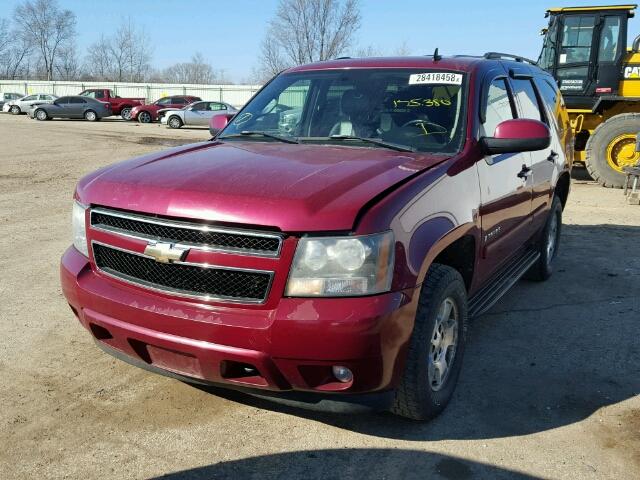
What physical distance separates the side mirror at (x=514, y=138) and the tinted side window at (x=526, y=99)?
98 cm

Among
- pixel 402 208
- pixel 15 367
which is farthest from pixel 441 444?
pixel 15 367

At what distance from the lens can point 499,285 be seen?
4.18 metres

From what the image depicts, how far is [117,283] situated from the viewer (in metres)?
2.87

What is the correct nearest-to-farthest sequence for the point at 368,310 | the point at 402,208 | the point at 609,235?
the point at 368,310 < the point at 402,208 < the point at 609,235

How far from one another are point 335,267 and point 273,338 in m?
0.40

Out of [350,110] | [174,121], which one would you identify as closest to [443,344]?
[350,110]

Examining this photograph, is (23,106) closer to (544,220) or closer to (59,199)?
(59,199)

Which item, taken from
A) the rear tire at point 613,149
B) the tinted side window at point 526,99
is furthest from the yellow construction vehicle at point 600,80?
the tinted side window at point 526,99

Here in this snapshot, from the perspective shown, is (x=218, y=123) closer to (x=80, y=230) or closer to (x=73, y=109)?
(x=80, y=230)

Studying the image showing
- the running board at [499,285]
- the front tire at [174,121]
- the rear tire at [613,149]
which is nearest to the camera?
the running board at [499,285]

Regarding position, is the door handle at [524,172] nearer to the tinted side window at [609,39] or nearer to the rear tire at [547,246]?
the rear tire at [547,246]

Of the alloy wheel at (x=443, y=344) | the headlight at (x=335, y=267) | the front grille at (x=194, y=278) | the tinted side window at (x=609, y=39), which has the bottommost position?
the alloy wheel at (x=443, y=344)

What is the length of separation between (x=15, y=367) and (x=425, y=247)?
8.79 feet

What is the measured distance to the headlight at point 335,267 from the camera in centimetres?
247
